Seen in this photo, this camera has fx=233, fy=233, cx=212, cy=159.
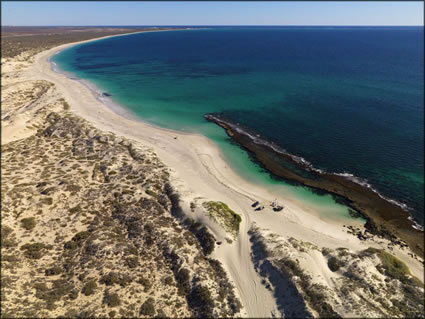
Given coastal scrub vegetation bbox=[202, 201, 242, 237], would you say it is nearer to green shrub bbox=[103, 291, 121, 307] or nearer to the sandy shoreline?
the sandy shoreline

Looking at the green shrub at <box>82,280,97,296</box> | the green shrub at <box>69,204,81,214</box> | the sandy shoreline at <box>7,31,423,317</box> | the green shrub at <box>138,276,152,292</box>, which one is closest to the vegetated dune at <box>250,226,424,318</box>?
the sandy shoreline at <box>7,31,423,317</box>

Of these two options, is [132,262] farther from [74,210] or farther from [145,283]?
[74,210]

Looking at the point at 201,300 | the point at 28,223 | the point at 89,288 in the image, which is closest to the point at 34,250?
the point at 28,223

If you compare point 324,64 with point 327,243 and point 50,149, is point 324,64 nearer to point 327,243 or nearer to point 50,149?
point 327,243

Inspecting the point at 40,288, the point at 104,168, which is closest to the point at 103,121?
the point at 104,168

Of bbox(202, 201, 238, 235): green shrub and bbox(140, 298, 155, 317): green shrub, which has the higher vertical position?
bbox(202, 201, 238, 235): green shrub

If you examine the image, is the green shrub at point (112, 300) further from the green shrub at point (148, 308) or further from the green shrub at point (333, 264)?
the green shrub at point (333, 264)
